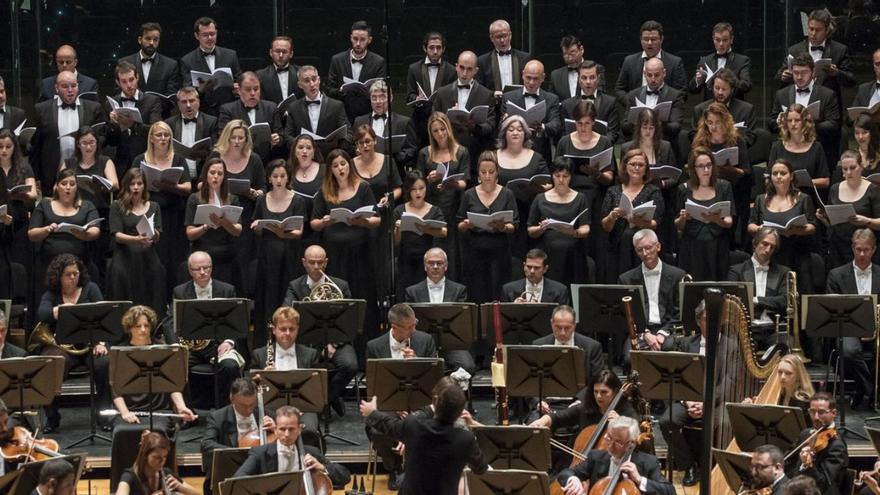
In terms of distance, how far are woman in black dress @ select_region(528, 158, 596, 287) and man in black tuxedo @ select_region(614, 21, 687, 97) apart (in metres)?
1.42

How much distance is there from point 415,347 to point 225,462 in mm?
1717

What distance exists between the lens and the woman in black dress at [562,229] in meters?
11.6

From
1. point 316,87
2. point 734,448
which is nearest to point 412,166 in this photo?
point 316,87

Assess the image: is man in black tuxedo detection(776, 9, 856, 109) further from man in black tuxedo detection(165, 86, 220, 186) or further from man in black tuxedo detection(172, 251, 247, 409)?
man in black tuxedo detection(172, 251, 247, 409)

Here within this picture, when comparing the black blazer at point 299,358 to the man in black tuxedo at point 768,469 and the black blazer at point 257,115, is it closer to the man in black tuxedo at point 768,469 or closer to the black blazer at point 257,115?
the black blazer at point 257,115

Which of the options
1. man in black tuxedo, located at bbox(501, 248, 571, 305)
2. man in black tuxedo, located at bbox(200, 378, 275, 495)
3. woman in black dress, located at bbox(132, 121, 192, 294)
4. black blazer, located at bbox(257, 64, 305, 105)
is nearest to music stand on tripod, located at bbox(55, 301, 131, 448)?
man in black tuxedo, located at bbox(200, 378, 275, 495)

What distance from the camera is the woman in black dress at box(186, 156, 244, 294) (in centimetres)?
1152

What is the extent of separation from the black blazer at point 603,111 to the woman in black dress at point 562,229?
79cm

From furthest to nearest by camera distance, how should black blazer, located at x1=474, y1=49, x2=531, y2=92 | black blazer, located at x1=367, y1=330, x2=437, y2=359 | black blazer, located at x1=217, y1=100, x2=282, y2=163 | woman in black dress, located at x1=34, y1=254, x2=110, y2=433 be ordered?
black blazer, located at x1=474, y1=49, x2=531, y2=92 → black blazer, located at x1=217, y1=100, x2=282, y2=163 → woman in black dress, located at x1=34, y1=254, x2=110, y2=433 → black blazer, located at x1=367, y1=330, x2=437, y2=359

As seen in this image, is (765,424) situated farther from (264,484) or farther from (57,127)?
(57,127)

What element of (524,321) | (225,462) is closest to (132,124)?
(524,321)

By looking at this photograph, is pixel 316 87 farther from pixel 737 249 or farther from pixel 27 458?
pixel 27 458

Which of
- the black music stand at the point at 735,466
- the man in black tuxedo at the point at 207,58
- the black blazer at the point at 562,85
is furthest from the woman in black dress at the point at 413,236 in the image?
the black music stand at the point at 735,466

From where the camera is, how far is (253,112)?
12469 mm
